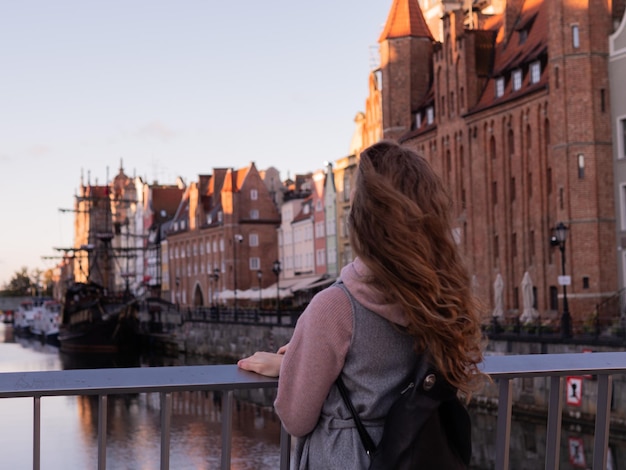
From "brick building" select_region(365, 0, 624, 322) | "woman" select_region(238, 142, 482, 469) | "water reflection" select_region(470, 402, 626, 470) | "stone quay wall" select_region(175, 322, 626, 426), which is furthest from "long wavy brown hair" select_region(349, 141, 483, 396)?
"brick building" select_region(365, 0, 624, 322)

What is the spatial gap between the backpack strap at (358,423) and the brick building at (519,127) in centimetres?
3210

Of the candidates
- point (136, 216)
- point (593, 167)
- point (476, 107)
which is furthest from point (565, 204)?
point (136, 216)

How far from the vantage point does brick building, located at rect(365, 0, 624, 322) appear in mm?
42719

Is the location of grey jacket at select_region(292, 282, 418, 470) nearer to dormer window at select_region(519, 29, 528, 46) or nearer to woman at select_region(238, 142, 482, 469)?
woman at select_region(238, 142, 482, 469)

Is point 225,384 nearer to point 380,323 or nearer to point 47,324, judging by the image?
point 380,323

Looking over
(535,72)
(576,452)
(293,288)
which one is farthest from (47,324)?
(576,452)

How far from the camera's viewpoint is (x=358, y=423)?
2994 mm

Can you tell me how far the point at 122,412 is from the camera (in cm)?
4453

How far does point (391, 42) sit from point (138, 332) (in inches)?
1400

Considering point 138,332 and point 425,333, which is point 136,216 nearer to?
point 138,332

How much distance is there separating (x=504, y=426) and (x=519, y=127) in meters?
47.0

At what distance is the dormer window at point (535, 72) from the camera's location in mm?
48281

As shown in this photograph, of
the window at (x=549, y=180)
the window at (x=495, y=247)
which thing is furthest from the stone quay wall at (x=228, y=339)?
the window at (x=549, y=180)

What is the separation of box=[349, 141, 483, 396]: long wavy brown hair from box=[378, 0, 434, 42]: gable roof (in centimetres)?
6142
